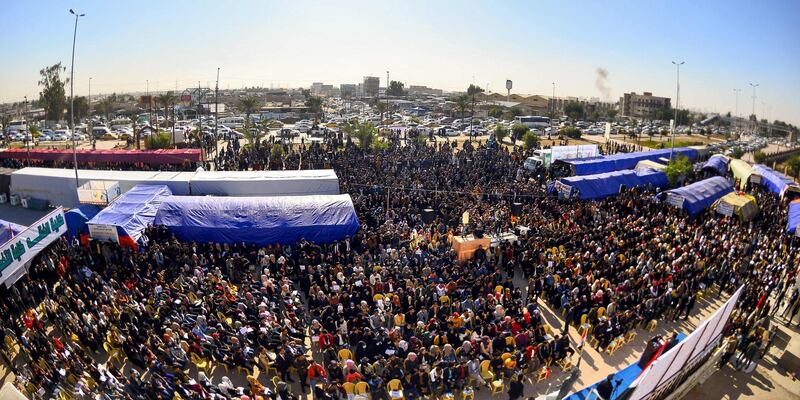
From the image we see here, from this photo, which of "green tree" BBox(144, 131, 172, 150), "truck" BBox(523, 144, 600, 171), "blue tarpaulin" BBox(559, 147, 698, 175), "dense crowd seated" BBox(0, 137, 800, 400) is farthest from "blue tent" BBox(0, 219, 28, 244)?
"blue tarpaulin" BBox(559, 147, 698, 175)

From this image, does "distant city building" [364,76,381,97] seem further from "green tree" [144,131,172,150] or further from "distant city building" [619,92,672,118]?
"green tree" [144,131,172,150]

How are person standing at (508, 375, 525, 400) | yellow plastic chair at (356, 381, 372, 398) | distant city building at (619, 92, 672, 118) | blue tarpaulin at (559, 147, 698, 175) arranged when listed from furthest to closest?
distant city building at (619, 92, 672, 118) → blue tarpaulin at (559, 147, 698, 175) → person standing at (508, 375, 525, 400) → yellow plastic chair at (356, 381, 372, 398)

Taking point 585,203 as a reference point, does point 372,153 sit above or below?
above

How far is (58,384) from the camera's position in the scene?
8.53 metres

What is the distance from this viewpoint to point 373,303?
11.5 meters

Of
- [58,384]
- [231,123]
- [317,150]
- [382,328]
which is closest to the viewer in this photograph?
[58,384]

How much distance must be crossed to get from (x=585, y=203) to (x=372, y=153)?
14.8 meters

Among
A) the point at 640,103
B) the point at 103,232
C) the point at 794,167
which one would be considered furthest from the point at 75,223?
the point at 640,103

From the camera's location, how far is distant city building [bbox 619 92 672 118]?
10833cm

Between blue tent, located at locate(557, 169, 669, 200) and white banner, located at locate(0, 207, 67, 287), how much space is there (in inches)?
790

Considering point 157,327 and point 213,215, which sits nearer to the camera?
point 157,327

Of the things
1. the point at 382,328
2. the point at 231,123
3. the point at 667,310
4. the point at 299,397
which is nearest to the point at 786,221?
the point at 667,310

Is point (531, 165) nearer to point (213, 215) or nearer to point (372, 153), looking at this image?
point (372, 153)

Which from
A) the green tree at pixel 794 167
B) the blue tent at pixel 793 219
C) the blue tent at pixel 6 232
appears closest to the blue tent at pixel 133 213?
the blue tent at pixel 6 232
